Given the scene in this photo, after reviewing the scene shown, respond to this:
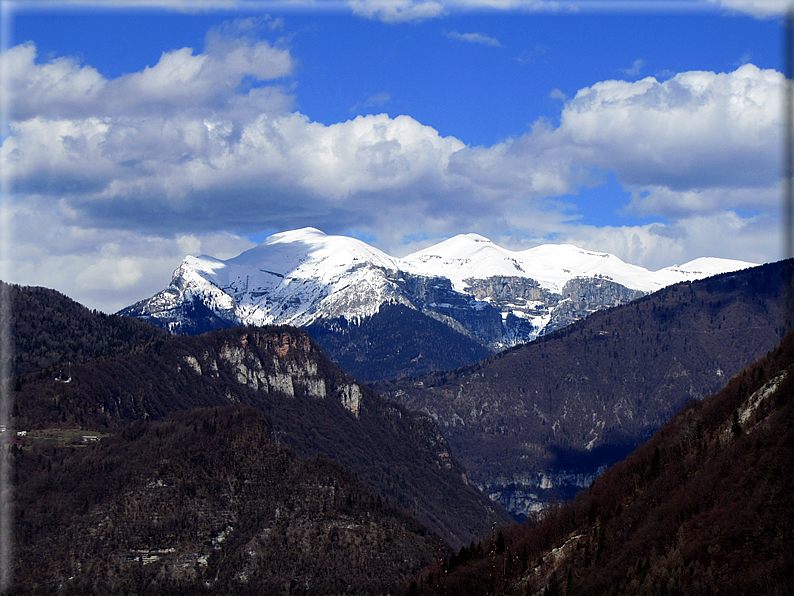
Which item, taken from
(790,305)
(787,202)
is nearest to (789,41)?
(787,202)

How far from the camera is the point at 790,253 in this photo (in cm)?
11262

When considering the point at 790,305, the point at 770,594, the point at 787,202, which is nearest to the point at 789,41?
the point at 787,202

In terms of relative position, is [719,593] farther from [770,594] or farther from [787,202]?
[787,202]

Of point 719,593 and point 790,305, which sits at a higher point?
point 790,305

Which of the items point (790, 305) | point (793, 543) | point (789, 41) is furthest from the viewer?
point (793, 543)

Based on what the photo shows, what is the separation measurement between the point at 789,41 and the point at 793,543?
385 feet

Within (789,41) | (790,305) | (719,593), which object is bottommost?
(719,593)

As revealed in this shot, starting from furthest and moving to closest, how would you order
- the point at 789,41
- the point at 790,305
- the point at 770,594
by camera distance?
1. the point at 770,594
2. the point at 790,305
3. the point at 789,41

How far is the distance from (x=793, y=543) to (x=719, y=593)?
49.8 feet

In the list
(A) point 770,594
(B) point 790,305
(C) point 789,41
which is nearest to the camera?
(C) point 789,41

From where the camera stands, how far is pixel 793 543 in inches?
7815

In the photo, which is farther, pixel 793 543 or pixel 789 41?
pixel 793 543

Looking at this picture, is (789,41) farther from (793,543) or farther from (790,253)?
(793,543)

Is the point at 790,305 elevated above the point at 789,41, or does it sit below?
below
